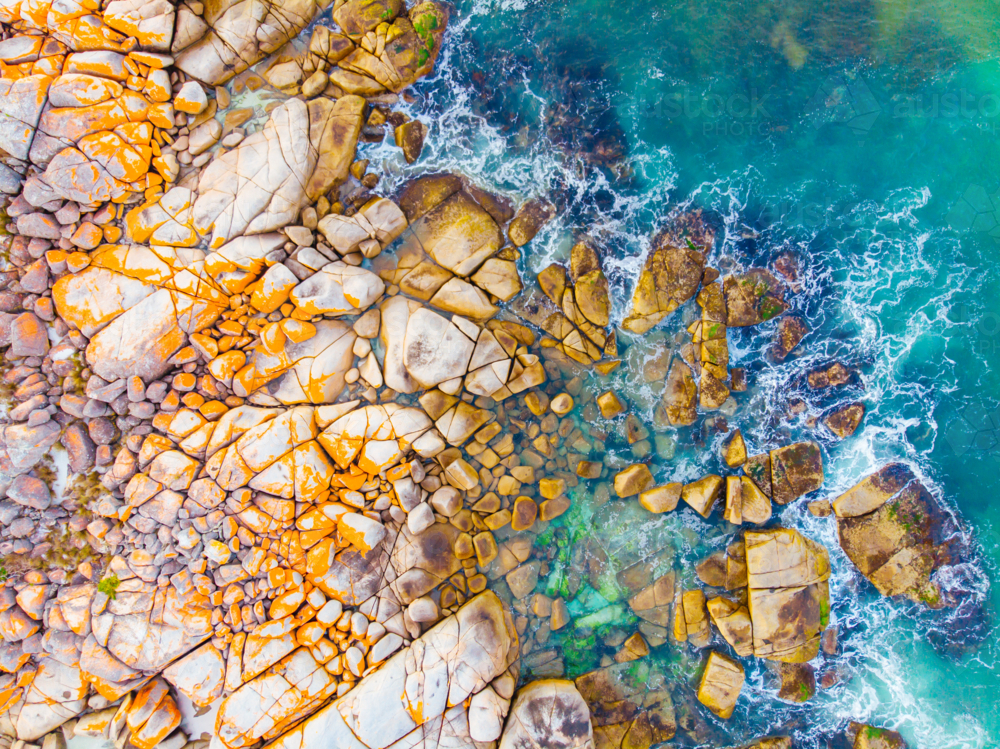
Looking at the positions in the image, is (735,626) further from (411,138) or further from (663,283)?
(411,138)

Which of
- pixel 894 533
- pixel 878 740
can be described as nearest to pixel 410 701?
pixel 878 740

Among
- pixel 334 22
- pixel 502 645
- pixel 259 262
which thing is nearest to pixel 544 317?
pixel 259 262

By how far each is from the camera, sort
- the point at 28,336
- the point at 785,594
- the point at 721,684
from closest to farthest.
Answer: the point at 28,336
the point at 785,594
the point at 721,684

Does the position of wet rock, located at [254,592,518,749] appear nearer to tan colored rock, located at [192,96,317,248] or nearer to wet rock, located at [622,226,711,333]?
wet rock, located at [622,226,711,333]

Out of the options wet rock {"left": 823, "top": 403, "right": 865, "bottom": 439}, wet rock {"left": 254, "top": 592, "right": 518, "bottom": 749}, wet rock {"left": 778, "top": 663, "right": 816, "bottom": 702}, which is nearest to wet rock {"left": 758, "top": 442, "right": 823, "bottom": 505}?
wet rock {"left": 823, "top": 403, "right": 865, "bottom": 439}

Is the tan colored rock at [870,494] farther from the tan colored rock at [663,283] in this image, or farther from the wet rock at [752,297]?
the tan colored rock at [663,283]

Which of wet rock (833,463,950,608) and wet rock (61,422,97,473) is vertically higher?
wet rock (61,422,97,473)
